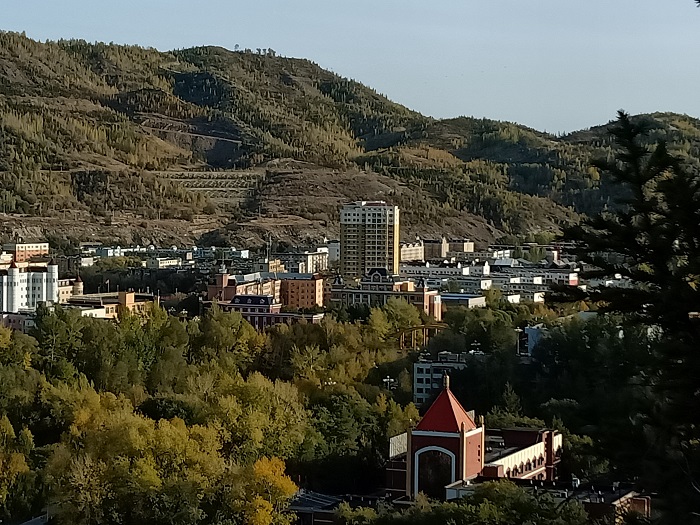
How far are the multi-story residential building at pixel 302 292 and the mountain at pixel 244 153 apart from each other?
2451 centimetres

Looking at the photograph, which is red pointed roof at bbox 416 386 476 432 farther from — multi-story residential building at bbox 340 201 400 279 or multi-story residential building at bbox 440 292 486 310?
multi-story residential building at bbox 340 201 400 279

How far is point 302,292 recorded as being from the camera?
50.9 meters

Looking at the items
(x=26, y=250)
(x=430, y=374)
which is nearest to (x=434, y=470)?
(x=430, y=374)

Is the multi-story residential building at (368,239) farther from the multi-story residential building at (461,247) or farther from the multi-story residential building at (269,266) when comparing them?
the multi-story residential building at (461,247)

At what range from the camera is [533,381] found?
3078 cm

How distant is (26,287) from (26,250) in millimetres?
14691

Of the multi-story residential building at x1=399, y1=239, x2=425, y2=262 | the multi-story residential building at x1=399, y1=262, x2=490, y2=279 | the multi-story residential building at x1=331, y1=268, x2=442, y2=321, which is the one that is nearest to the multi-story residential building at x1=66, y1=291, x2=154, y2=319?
the multi-story residential building at x1=331, y1=268, x2=442, y2=321

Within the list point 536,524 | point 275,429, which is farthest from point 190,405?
point 536,524

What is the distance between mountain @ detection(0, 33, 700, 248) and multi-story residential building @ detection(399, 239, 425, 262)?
788 centimetres

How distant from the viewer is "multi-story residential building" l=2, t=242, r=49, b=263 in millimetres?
60281

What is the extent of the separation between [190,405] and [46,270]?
25.0 m

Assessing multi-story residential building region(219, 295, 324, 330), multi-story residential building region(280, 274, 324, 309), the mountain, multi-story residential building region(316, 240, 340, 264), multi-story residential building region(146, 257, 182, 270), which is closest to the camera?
multi-story residential building region(219, 295, 324, 330)

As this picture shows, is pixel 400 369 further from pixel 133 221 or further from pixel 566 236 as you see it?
pixel 133 221

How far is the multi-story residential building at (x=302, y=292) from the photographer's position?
1991 inches
